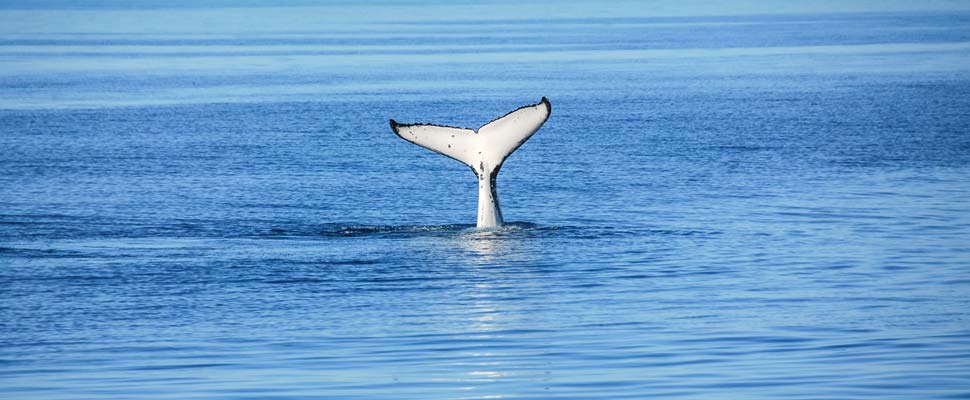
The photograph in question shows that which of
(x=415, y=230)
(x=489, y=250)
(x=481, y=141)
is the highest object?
(x=481, y=141)

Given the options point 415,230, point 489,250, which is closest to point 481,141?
point 489,250

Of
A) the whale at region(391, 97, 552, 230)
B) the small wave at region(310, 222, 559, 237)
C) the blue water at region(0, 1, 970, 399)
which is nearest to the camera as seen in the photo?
the blue water at region(0, 1, 970, 399)

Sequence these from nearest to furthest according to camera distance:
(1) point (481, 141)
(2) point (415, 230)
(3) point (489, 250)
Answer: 1. (3) point (489, 250)
2. (1) point (481, 141)
3. (2) point (415, 230)

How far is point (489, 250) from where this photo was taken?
797 inches

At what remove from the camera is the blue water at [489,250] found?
13766 mm

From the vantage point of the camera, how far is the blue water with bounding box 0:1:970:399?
13766 millimetres

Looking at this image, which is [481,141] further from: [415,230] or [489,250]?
[415,230]

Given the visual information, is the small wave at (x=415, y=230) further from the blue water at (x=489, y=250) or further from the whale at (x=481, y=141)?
the whale at (x=481, y=141)

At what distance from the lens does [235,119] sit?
43.2m

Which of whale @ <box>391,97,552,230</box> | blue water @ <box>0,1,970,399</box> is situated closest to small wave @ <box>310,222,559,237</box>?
blue water @ <box>0,1,970,399</box>

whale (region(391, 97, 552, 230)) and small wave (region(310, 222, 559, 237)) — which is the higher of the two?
whale (region(391, 97, 552, 230))

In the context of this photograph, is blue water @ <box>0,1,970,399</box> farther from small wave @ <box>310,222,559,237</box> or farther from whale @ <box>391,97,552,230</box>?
whale @ <box>391,97,552,230</box>

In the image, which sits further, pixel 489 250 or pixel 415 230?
pixel 415 230

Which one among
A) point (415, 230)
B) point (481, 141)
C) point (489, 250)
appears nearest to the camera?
point (489, 250)
